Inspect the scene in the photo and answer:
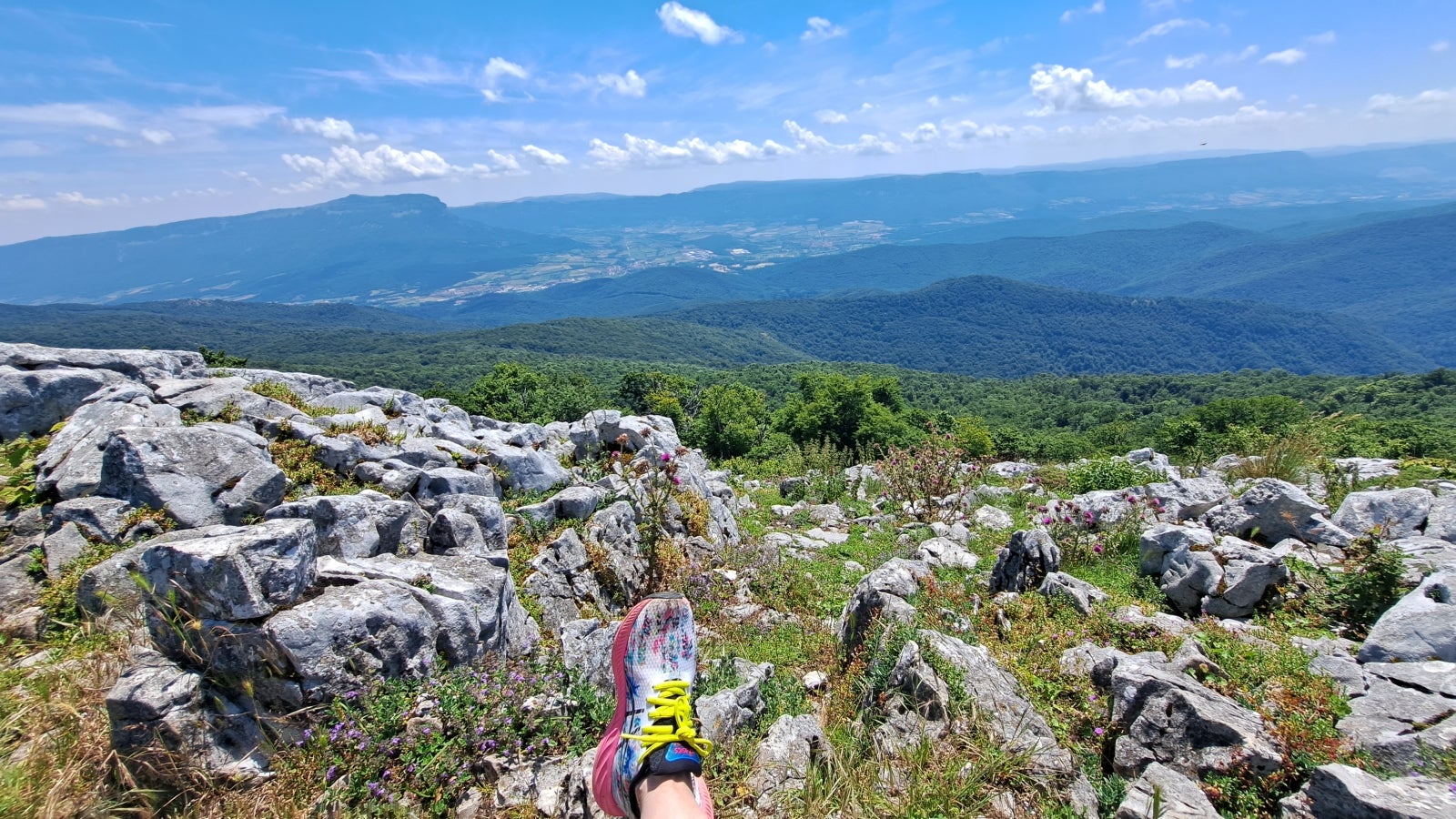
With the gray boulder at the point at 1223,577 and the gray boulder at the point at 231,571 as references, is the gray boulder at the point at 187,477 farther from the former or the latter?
the gray boulder at the point at 1223,577

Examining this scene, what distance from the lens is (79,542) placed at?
17.8ft

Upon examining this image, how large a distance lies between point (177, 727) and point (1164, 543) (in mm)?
9811

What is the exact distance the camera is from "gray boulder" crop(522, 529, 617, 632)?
6648mm

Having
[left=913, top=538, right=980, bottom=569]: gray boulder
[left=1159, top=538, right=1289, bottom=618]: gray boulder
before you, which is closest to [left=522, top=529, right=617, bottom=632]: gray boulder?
[left=913, top=538, right=980, bottom=569]: gray boulder

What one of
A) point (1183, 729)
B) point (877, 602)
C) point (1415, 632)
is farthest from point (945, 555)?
point (1183, 729)

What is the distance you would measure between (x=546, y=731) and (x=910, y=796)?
2.56 metres

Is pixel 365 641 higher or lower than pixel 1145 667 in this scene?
higher

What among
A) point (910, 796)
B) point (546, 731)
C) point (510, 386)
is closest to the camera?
point (910, 796)

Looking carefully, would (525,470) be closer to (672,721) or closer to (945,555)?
(672,721)

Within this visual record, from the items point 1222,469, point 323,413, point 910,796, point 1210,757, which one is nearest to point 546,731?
point 910,796

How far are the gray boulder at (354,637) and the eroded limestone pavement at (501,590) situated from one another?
0.02 meters

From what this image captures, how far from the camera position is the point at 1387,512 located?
7.46 meters

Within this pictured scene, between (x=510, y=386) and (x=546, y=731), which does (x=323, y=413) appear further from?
(x=510, y=386)

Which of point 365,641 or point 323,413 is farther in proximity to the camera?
point 323,413
